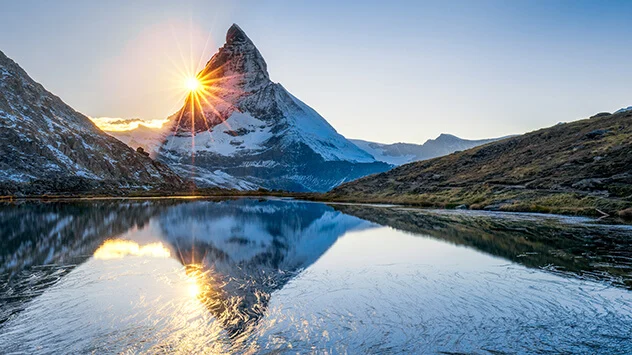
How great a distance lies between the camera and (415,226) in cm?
4150

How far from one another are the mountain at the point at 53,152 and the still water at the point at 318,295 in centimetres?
10696

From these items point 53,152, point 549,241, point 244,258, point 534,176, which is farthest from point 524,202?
point 53,152

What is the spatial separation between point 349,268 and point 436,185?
6614 centimetres

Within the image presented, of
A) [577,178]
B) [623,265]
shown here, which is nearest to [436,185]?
[577,178]

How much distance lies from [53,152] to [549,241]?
151 m

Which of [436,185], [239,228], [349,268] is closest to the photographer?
[349,268]

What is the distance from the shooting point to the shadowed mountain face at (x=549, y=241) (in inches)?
787

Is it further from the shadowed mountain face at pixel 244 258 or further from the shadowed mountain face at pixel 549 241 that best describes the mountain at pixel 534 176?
the shadowed mountain face at pixel 244 258

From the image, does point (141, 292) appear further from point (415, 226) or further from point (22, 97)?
point (22, 97)

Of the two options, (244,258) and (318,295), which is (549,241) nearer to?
(318,295)

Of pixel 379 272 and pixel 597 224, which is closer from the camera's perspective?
pixel 379 272

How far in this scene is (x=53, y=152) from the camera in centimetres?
13825

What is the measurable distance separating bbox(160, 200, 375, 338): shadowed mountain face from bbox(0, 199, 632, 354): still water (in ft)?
0.37

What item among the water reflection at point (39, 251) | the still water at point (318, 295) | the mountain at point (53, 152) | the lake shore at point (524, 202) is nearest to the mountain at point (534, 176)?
the lake shore at point (524, 202)
